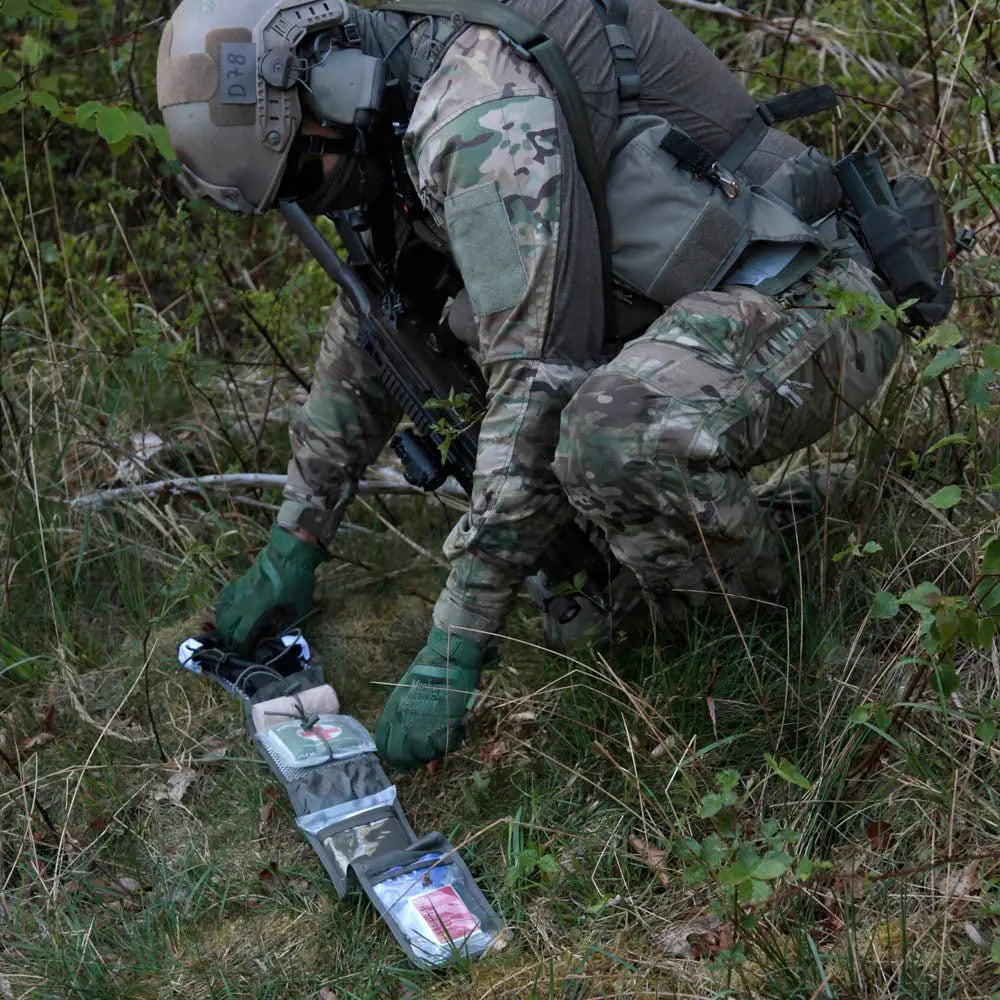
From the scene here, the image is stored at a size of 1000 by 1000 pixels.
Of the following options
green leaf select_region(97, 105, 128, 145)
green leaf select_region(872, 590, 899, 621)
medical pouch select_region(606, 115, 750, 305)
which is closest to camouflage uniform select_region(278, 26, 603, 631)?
medical pouch select_region(606, 115, 750, 305)

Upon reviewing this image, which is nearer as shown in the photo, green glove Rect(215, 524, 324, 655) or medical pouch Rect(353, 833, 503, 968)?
medical pouch Rect(353, 833, 503, 968)

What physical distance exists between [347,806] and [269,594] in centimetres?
82

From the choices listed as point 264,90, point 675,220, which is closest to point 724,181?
point 675,220

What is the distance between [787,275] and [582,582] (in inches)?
34.0

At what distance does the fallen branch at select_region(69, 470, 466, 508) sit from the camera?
154 inches

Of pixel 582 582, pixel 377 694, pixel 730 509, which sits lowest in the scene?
pixel 377 694

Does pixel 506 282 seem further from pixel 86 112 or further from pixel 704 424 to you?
pixel 86 112

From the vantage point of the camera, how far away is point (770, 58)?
4586 millimetres

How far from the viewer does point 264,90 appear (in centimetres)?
281

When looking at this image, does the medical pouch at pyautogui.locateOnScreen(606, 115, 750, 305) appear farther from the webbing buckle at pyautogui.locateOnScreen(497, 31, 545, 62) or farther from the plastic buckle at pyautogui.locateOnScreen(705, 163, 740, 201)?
the webbing buckle at pyautogui.locateOnScreen(497, 31, 545, 62)

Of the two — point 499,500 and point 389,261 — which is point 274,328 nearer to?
point 389,261

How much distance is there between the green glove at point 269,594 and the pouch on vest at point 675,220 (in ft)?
4.28

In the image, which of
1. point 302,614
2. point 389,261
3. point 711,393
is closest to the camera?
point 711,393

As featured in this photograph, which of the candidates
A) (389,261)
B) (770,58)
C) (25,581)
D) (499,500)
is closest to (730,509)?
(499,500)
